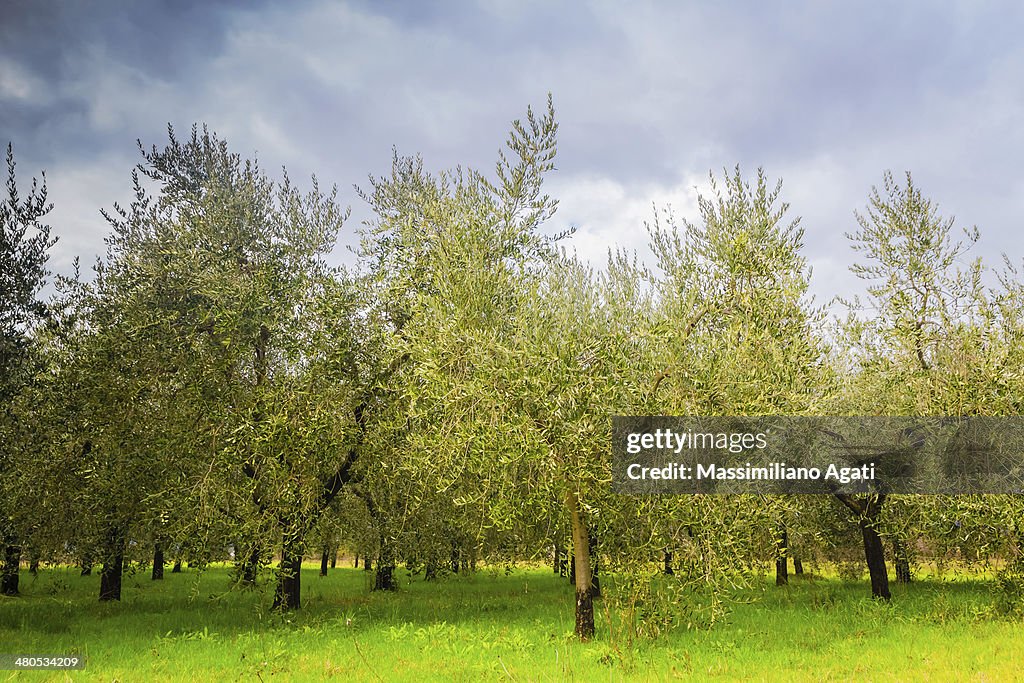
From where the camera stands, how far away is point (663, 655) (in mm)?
13945

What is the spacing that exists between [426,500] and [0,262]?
12372mm

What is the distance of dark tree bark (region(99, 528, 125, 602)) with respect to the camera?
759 inches

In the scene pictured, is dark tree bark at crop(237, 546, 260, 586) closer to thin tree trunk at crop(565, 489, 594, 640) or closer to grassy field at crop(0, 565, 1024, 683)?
grassy field at crop(0, 565, 1024, 683)

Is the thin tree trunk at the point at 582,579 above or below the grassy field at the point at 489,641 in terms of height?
above

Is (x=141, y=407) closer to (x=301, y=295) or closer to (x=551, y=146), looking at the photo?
(x=301, y=295)

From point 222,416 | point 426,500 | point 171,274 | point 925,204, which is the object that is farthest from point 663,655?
point 171,274

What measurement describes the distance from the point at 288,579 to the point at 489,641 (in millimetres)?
7795

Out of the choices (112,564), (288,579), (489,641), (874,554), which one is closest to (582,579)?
(489,641)

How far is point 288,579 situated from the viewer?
66.8ft

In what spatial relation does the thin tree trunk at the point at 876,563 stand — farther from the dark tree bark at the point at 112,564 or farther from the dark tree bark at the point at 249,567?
the dark tree bark at the point at 112,564

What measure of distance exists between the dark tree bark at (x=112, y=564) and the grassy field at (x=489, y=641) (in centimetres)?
60

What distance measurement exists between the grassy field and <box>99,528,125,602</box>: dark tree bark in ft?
1.97

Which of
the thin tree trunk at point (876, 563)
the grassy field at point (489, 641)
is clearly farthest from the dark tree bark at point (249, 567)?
the thin tree trunk at point (876, 563)

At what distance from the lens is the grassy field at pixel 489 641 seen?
1262 centimetres
